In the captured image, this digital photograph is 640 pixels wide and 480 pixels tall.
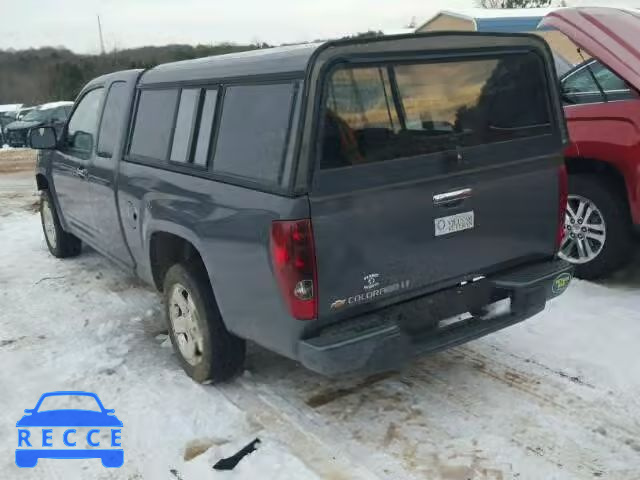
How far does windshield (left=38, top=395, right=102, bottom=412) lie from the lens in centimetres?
376

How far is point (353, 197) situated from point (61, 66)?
4654cm

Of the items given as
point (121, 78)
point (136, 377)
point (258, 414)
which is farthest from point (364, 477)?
point (121, 78)

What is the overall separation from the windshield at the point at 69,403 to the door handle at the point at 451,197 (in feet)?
7.46

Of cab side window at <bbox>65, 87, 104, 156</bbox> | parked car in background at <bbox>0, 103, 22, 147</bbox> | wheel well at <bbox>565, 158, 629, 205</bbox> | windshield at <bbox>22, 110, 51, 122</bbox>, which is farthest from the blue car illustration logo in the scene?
parked car in background at <bbox>0, 103, 22, 147</bbox>

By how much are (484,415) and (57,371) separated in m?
2.74

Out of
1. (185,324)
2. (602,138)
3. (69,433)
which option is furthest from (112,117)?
(602,138)

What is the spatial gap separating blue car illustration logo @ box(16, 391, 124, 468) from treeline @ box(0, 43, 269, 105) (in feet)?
115

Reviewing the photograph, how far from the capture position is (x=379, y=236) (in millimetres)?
3059

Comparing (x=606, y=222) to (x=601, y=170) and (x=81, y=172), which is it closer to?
(x=601, y=170)

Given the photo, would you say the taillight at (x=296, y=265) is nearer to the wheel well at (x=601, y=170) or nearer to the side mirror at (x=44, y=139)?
the wheel well at (x=601, y=170)

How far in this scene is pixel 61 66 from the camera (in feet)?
145

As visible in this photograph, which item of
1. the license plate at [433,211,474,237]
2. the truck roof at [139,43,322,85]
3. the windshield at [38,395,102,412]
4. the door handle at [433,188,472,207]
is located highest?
the truck roof at [139,43,322,85]

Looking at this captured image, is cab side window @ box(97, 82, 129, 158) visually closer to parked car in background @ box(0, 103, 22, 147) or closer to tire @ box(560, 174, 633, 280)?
tire @ box(560, 174, 633, 280)

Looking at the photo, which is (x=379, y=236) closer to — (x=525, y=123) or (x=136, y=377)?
(x=525, y=123)
